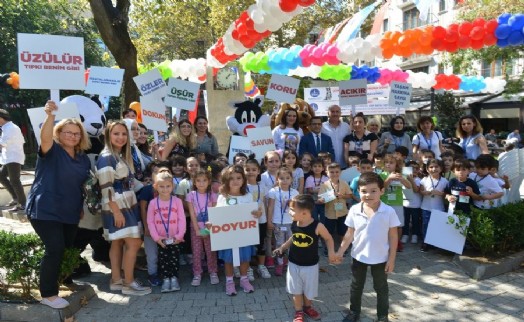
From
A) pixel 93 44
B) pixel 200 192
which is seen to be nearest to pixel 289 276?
pixel 200 192

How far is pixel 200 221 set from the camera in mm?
4617

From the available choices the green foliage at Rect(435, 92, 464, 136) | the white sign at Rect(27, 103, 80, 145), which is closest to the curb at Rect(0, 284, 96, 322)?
the white sign at Rect(27, 103, 80, 145)

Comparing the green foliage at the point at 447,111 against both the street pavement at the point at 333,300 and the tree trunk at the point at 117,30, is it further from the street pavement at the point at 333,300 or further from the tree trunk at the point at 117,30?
the street pavement at the point at 333,300

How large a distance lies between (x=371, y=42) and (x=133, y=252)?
277 inches

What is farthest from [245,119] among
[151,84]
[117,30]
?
[117,30]

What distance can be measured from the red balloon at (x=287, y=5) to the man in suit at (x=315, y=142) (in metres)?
1.79

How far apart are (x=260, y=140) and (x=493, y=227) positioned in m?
3.27

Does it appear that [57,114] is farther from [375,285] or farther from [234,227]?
[375,285]

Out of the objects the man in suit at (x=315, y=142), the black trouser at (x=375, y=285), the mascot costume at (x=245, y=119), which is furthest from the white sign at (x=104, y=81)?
the black trouser at (x=375, y=285)

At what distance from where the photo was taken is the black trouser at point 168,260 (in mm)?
4465

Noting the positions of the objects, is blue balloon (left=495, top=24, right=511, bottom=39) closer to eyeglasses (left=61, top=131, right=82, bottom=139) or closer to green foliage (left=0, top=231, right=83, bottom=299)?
eyeglasses (left=61, top=131, right=82, bottom=139)

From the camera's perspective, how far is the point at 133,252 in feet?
14.3

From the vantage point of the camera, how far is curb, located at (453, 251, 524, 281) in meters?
4.62

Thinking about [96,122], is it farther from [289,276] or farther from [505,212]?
[505,212]
